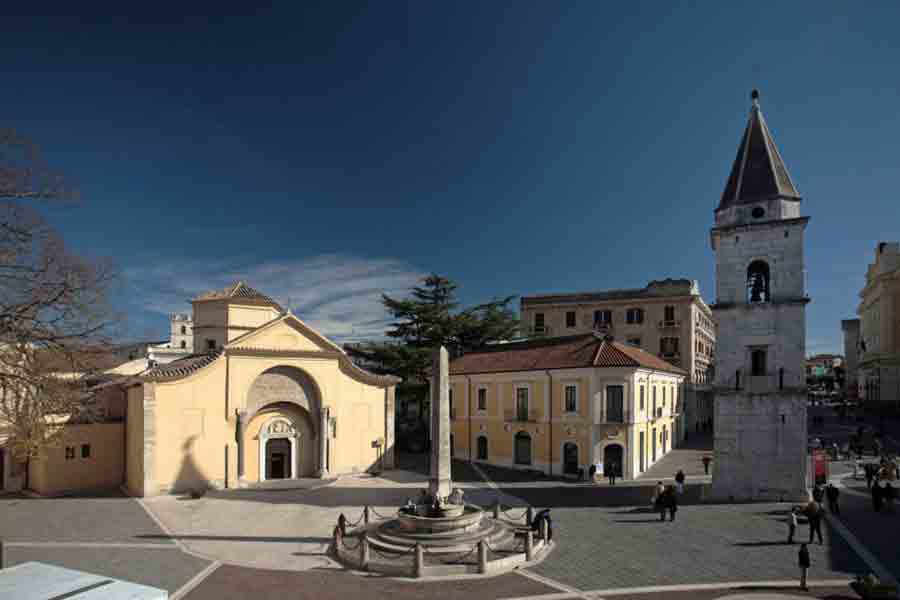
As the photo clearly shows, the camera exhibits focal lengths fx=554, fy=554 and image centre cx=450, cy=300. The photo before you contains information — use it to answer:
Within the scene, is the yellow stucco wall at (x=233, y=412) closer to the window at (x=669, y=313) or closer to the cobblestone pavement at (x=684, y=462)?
the cobblestone pavement at (x=684, y=462)

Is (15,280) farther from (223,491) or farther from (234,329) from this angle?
(234,329)

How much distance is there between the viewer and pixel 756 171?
23484 millimetres

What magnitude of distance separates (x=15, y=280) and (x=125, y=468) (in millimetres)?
17371

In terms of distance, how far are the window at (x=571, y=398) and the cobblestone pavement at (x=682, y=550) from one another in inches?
361

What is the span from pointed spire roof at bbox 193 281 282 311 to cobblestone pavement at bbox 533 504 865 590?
2056cm

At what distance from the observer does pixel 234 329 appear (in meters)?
31.6

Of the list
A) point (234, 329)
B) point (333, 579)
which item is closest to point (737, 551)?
point (333, 579)

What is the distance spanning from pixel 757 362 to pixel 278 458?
76.1 feet

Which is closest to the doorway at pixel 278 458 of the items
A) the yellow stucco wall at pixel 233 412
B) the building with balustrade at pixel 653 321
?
Result: the yellow stucco wall at pixel 233 412

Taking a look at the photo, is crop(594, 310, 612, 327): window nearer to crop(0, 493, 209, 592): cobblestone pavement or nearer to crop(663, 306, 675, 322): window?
crop(663, 306, 675, 322): window

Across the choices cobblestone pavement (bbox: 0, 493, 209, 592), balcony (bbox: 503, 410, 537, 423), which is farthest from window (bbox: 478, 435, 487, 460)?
cobblestone pavement (bbox: 0, 493, 209, 592)

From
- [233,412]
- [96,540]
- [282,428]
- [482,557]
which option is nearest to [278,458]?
[282,428]

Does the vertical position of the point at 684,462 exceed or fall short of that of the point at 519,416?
it falls short

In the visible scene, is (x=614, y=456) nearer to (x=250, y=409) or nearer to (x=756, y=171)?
(x=756, y=171)
